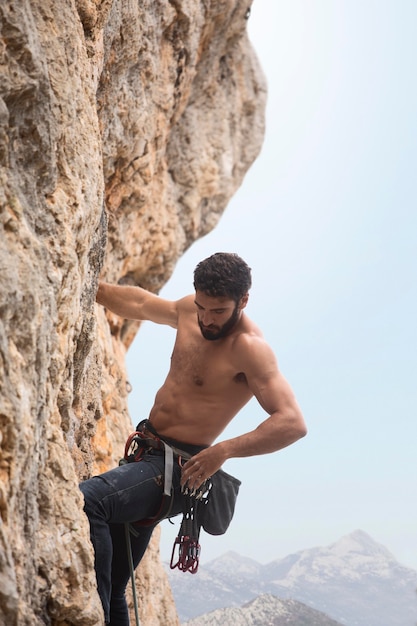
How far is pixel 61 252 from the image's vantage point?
10.8ft

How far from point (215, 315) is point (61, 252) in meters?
1.23

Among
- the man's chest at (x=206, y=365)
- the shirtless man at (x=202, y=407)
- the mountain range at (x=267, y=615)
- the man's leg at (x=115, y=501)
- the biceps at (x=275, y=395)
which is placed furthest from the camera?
the mountain range at (x=267, y=615)

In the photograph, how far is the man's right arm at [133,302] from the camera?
491 cm

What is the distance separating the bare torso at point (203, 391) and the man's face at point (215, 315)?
9cm

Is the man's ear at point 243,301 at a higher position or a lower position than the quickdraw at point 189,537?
higher

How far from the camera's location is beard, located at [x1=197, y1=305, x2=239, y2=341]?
14.1 ft

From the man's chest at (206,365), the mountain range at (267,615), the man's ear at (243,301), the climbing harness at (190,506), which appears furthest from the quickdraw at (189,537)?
the mountain range at (267,615)

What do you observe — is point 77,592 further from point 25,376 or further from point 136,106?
point 136,106

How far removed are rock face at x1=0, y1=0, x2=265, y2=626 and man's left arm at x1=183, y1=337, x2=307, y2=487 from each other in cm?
73

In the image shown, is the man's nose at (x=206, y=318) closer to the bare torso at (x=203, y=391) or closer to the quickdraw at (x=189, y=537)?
the bare torso at (x=203, y=391)

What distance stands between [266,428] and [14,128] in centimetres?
201

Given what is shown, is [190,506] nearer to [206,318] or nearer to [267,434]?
[267,434]

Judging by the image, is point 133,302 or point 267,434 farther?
point 133,302

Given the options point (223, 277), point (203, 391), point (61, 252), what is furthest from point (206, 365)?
point (61, 252)
